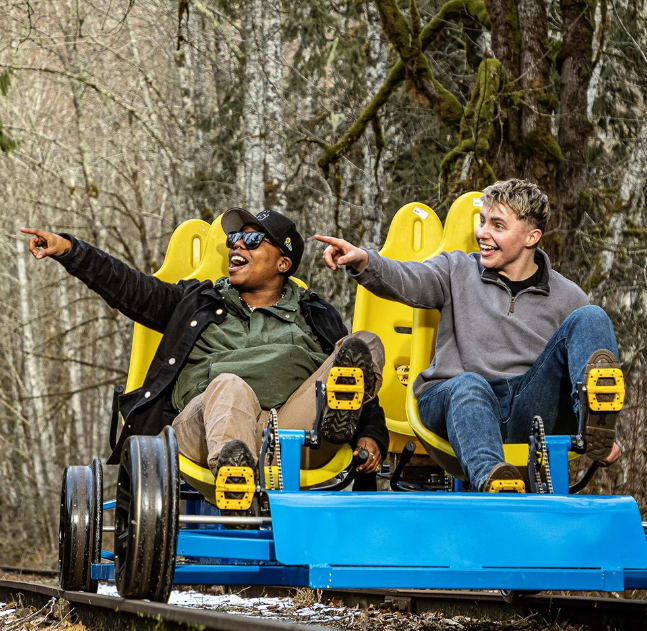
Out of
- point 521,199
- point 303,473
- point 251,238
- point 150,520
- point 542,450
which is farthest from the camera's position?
point 251,238

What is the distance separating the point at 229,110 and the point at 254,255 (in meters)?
7.90

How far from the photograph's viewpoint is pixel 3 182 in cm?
1998

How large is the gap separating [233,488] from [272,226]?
1836 mm

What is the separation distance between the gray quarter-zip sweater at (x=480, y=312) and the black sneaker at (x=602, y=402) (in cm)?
79

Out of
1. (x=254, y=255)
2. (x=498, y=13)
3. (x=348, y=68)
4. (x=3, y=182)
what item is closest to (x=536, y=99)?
(x=498, y=13)

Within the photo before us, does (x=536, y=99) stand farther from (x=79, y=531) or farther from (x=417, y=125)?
(x=79, y=531)

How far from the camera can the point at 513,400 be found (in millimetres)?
4258

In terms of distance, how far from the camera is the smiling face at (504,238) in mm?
4504

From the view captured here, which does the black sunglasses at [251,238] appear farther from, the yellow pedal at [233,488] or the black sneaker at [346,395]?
the yellow pedal at [233,488]

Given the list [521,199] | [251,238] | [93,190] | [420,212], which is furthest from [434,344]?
[93,190]

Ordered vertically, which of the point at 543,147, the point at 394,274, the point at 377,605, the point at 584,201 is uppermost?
the point at 543,147

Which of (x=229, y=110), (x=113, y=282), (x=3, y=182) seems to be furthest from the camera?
(x=3, y=182)

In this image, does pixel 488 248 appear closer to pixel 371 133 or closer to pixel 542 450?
pixel 542 450

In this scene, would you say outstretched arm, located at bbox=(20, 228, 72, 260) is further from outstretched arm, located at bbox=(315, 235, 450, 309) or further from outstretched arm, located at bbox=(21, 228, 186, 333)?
outstretched arm, located at bbox=(315, 235, 450, 309)
